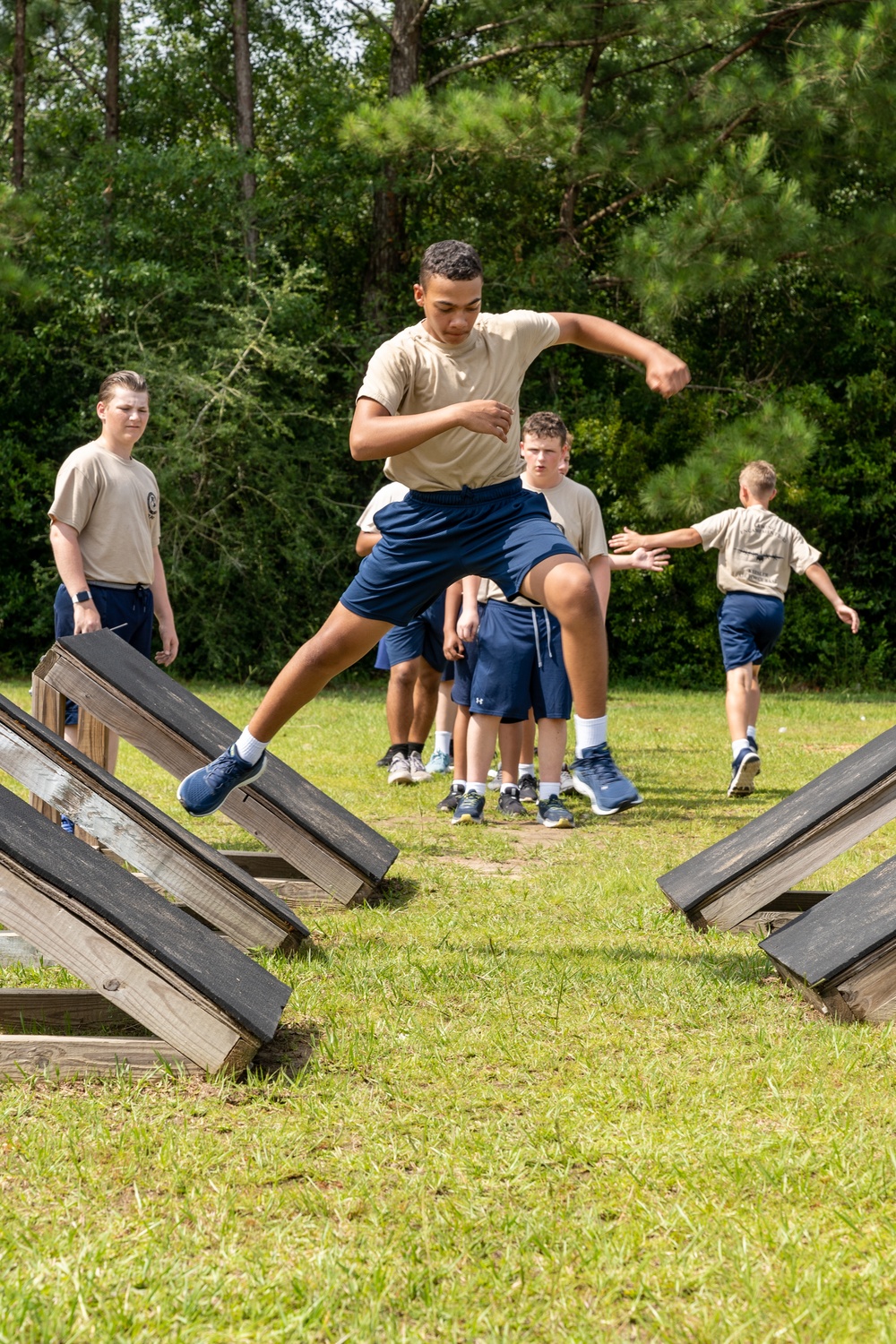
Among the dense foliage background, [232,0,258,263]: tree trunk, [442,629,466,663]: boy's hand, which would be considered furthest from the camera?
[232,0,258,263]: tree trunk

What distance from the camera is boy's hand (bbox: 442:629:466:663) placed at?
823cm

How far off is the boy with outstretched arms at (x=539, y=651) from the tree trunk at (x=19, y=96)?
1449 cm

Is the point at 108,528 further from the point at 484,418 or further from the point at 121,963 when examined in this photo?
the point at 121,963

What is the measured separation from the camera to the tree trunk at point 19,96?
63.2 feet

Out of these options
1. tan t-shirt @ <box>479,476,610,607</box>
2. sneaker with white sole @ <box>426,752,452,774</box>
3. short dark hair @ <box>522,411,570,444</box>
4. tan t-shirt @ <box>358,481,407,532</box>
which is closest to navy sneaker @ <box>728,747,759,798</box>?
tan t-shirt @ <box>479,476,610,607</box>

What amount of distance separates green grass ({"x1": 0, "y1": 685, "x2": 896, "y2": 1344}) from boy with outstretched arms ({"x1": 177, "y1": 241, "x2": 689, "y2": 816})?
29.1 inches

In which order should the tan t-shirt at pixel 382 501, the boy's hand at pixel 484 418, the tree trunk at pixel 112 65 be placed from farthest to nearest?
1. the tree trunk at pixel 112 65
2. the tan t-shirt at pixel 382 501
3. the boy's hand at pixel 484 418

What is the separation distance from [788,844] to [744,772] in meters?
4.31

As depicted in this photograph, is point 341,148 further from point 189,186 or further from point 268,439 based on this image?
point 268,439

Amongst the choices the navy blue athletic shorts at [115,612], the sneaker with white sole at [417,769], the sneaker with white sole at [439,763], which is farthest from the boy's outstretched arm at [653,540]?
the navy blue athletic shorts at [115,612]

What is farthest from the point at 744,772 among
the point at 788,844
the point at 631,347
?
the point at 631,347

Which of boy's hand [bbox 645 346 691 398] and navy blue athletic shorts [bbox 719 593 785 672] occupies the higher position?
boy's hand [bbox 645 346 691 398]

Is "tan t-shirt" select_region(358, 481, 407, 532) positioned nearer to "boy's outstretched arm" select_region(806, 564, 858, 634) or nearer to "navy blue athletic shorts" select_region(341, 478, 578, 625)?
"boy's outstretched arm" select_region(806, 564, 858, 634)

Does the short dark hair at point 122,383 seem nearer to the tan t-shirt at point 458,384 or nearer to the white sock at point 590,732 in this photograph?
the tan t-shirt at point 458,384
